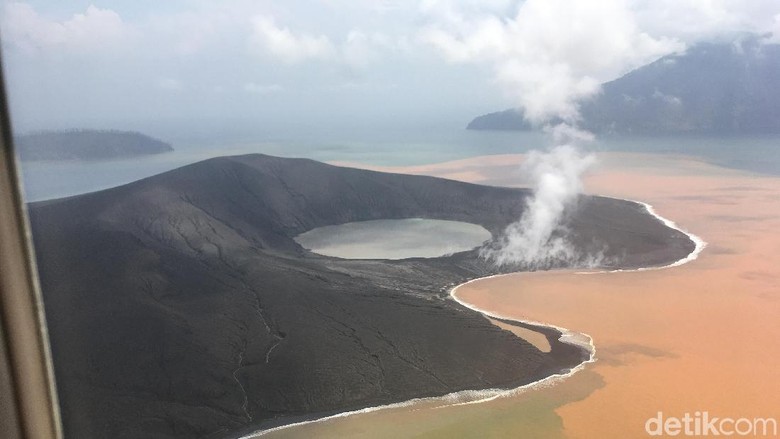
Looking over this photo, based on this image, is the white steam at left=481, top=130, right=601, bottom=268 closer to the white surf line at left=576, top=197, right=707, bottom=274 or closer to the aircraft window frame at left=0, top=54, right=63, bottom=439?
the white surf line at left=576, top=197, right=707, bottom=274

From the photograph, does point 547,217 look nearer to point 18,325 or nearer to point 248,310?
point 248,310

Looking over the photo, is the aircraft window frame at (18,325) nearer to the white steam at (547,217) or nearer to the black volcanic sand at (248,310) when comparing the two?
the black volcanic sand at (248,310)

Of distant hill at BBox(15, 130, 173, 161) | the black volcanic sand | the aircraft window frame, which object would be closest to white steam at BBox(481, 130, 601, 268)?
the black volcanic sand

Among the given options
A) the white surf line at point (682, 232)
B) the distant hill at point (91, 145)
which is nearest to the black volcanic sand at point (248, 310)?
the white surf line at point (682, 232)

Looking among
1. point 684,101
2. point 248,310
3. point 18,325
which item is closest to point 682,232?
point 684,101

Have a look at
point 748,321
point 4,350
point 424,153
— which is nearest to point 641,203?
point 748,321

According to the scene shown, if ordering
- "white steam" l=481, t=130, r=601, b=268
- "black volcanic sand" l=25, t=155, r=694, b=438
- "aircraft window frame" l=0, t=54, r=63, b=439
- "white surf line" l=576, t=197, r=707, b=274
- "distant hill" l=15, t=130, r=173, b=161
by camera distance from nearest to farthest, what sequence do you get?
"aircraft window frame" l=0, t=54, r=63, b=439 → "distant hill" l=15, t=130, r=173, b=161 → "black volcanic sand" l=25, t=155, r=694, b=438 → "white surf line" l=576, t=197, r=707, b=274 → "white steam" l=481, t=130, r=601, b=268
